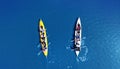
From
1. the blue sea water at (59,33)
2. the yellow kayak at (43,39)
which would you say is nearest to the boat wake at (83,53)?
the blue sea water at (59,33)

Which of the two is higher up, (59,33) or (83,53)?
(59,33)

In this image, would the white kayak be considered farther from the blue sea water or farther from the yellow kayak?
the yellow kayak

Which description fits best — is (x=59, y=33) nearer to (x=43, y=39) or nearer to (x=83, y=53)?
(x=43, y=39)

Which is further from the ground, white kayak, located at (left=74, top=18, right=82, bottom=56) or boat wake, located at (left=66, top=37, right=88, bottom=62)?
white kayak, located at (left=74, top=18, right=82, bottom=56)

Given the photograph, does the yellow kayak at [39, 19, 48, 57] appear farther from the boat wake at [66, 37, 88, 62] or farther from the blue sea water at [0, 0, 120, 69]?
the boat wake at [66, 37, 88, 62]

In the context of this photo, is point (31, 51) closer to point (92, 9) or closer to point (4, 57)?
point (4, 57)

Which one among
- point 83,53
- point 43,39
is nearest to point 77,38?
point 83,53

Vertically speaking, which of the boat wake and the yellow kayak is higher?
the yellow kayak

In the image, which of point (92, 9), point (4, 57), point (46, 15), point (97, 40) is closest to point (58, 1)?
point (46, 15)

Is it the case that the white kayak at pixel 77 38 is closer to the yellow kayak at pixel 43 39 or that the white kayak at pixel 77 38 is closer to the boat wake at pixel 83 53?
the boat wake at pixel 83 53

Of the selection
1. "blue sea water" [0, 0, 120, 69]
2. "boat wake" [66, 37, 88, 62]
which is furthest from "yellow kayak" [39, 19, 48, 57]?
"boat wake" [66, 37, 88, 62]
